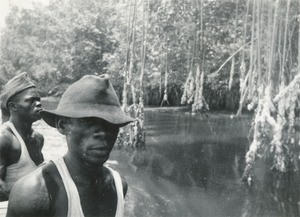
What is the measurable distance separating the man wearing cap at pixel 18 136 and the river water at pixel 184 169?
8.72ft

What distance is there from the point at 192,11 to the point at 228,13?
1.43 metres

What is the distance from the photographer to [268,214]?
29.4ft

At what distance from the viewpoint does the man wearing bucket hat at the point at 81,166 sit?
5.21ft

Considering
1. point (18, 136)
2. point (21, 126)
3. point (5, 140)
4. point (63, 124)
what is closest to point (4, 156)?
point (5, 140)

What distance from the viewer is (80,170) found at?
176cm

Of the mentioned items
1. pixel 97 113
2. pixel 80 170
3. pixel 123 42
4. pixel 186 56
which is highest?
pixel 123 42

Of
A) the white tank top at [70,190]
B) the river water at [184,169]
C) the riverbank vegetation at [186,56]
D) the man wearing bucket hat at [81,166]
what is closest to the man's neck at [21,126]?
the man wearing bucket hat at [81,166]

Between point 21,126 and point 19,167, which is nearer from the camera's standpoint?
point 19,167

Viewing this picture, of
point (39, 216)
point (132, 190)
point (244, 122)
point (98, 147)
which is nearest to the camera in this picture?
point (39, 216)

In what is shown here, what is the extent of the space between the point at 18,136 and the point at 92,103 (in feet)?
7.16

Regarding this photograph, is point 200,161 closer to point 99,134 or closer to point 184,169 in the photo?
point 184,169

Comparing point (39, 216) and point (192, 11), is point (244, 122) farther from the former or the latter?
point (39, 216)

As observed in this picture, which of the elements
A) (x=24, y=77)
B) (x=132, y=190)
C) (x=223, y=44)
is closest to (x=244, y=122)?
(x=223, y=44)

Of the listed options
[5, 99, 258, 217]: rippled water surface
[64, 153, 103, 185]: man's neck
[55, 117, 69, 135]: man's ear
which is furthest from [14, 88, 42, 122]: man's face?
[64, 153, 103, 185]: man's neck
